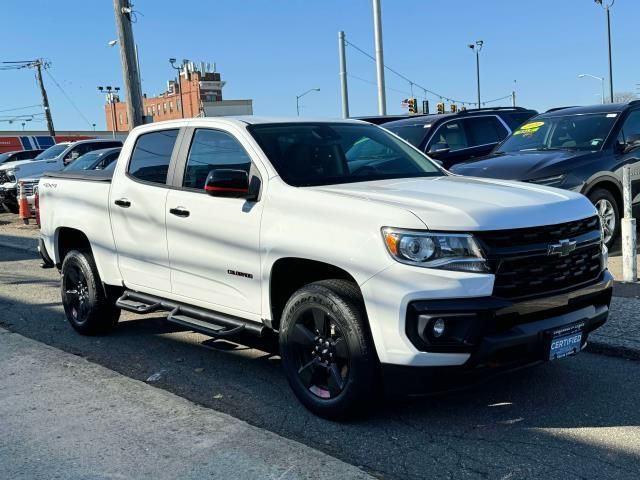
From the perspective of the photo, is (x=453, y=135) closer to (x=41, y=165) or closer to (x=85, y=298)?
(x=85, y=298)

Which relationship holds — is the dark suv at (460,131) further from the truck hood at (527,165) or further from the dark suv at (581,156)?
the truck hood at (527,165)

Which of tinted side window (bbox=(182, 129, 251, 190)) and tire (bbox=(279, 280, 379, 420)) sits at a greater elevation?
tinted side window (bbox=(182, 129, 251, 190))

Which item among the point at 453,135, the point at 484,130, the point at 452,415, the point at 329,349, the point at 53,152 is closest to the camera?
the point at 329,349

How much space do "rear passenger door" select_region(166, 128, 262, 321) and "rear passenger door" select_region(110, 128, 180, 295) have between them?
15 cm

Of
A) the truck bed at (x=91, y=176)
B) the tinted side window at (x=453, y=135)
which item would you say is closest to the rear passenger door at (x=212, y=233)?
the truck bed at (x=91, y=176)

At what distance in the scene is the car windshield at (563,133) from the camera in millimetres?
8867

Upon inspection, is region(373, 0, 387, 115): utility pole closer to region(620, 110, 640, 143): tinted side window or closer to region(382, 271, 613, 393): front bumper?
region(620, 110, 640, 143): tinted side window

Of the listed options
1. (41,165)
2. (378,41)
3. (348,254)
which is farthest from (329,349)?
(378,41)

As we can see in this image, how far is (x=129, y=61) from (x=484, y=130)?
24.5ft

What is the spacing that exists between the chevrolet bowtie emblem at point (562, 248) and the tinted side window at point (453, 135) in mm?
7373

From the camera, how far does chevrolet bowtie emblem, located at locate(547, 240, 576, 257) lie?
3.89 meters

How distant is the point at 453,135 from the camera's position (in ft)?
37.6

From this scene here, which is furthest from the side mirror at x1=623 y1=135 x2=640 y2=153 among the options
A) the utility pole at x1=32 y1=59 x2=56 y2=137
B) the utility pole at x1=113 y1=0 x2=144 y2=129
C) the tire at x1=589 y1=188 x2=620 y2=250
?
the utility pole at x1=32 y1=59 x2=56 y2=137

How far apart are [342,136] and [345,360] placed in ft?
6.27
